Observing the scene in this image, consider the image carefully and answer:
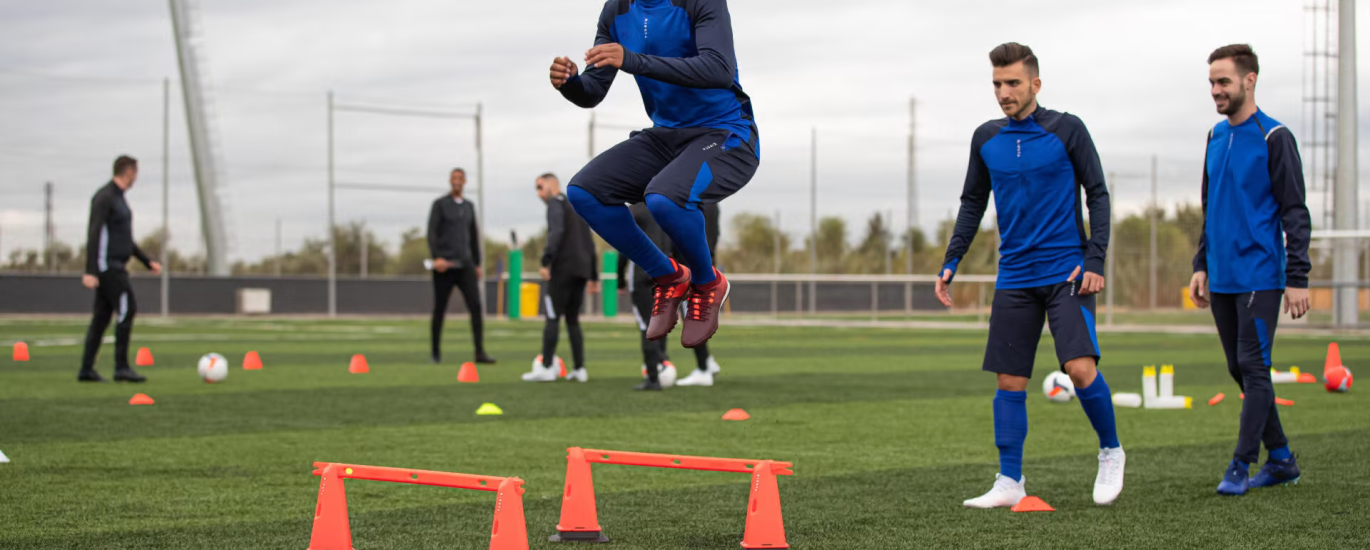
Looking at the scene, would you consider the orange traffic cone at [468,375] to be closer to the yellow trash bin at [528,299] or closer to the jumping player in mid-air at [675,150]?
the jumping player in mid-air at [675,150]

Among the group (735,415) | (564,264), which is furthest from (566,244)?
(735,415)

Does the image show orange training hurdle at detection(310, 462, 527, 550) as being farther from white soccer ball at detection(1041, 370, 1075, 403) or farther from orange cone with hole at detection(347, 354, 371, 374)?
orange cone with hole at detection(347, 354, 371, 374)

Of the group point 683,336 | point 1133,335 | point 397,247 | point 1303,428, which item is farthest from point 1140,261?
point 683,336

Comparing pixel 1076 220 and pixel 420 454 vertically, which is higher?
pixel 1076 220

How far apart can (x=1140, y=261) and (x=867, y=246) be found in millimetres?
9307

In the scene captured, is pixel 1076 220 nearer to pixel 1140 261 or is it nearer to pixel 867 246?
pixel 1140 261

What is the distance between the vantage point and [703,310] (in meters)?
5.37

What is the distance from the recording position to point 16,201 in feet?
115

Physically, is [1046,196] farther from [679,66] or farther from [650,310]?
[650,310]

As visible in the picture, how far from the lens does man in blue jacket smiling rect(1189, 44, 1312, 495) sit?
20.7 feet

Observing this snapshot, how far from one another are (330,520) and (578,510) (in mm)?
867

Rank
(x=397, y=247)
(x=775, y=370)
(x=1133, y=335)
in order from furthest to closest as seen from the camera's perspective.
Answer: (x=397, y=247) → (x=1133, y=335) → (x=775, y=370)

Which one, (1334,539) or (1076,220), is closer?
(1334,539)

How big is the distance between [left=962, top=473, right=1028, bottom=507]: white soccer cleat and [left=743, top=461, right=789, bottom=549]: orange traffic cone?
1.32 meters
